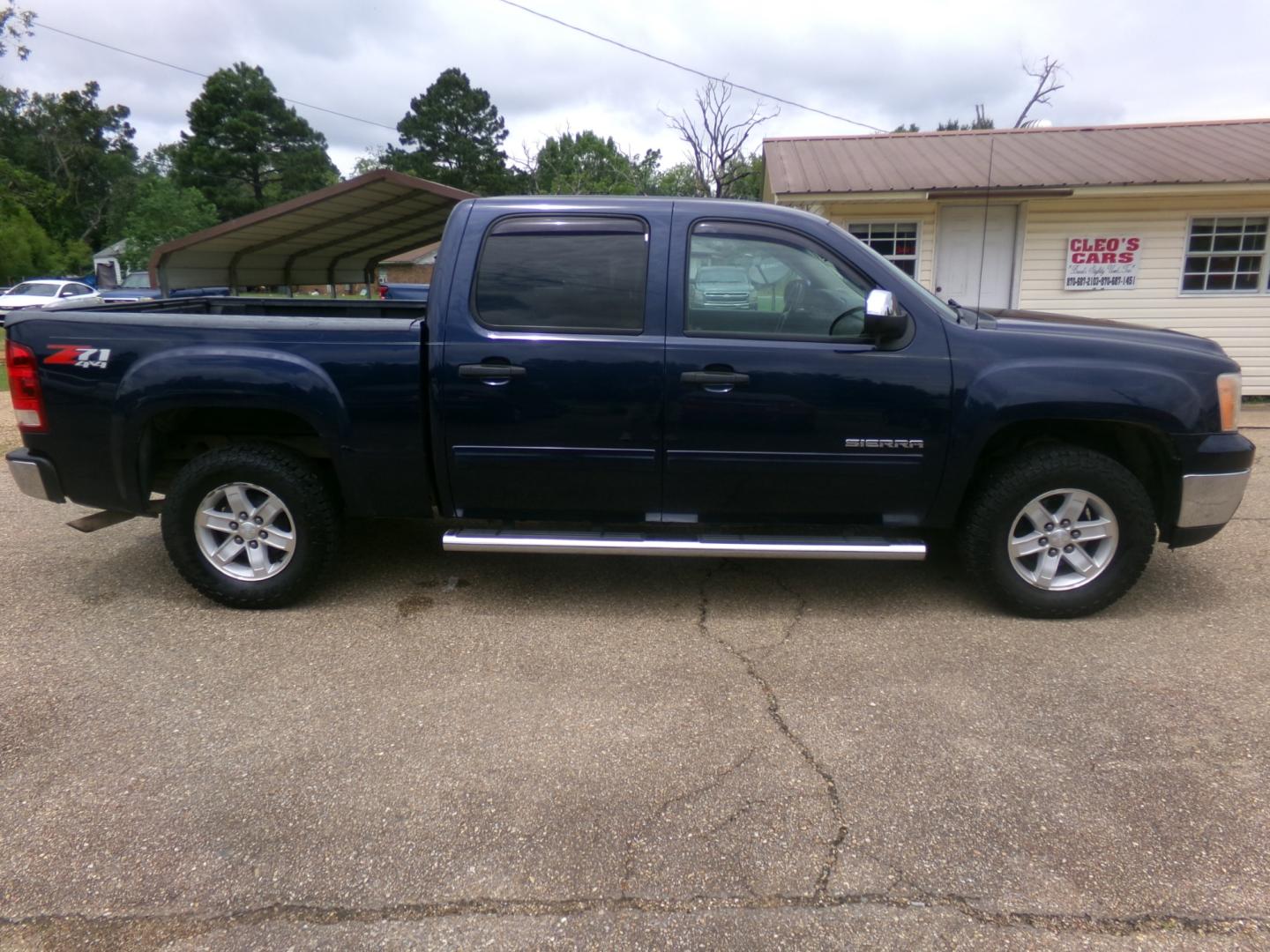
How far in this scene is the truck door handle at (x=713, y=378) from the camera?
13.1ft

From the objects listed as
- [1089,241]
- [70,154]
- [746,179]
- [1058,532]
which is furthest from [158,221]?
[1058,532]

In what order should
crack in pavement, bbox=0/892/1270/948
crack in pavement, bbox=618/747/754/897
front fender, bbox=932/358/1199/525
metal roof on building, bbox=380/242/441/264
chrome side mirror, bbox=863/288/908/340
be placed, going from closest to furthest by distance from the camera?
crack in pavement, bbox=0/892/1270/948, crack in pavement, bbox=618/747/754/897, chrome side mirror, bbox=863/288/908/340, front fender, bbox=932/358/1199/525, metal roof on building, bbox=380/242/441/264

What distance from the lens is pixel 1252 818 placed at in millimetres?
2779

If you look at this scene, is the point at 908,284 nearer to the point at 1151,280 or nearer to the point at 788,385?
the point at 788,385

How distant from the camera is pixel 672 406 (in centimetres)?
405

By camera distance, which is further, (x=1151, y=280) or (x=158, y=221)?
(x=158, y=221)

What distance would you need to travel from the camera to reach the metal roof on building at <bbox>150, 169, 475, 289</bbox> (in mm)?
7891

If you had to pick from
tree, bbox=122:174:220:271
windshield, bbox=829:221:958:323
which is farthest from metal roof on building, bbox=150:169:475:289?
tree, bbox=122:174:220:271

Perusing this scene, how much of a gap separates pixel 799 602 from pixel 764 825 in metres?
1.89

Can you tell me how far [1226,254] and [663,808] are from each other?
436 inches

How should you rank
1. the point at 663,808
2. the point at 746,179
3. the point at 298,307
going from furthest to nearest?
the point at 746,179 → the point at 298,307 → the point at 663,808

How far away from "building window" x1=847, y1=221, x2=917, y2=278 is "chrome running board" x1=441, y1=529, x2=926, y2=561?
7.47 metres

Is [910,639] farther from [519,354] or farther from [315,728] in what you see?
[315,728]

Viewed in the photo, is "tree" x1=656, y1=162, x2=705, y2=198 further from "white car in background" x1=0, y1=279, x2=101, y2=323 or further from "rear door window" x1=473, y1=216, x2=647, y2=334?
"rear door window" x1=473, y1=216, x2=647, y2=334
